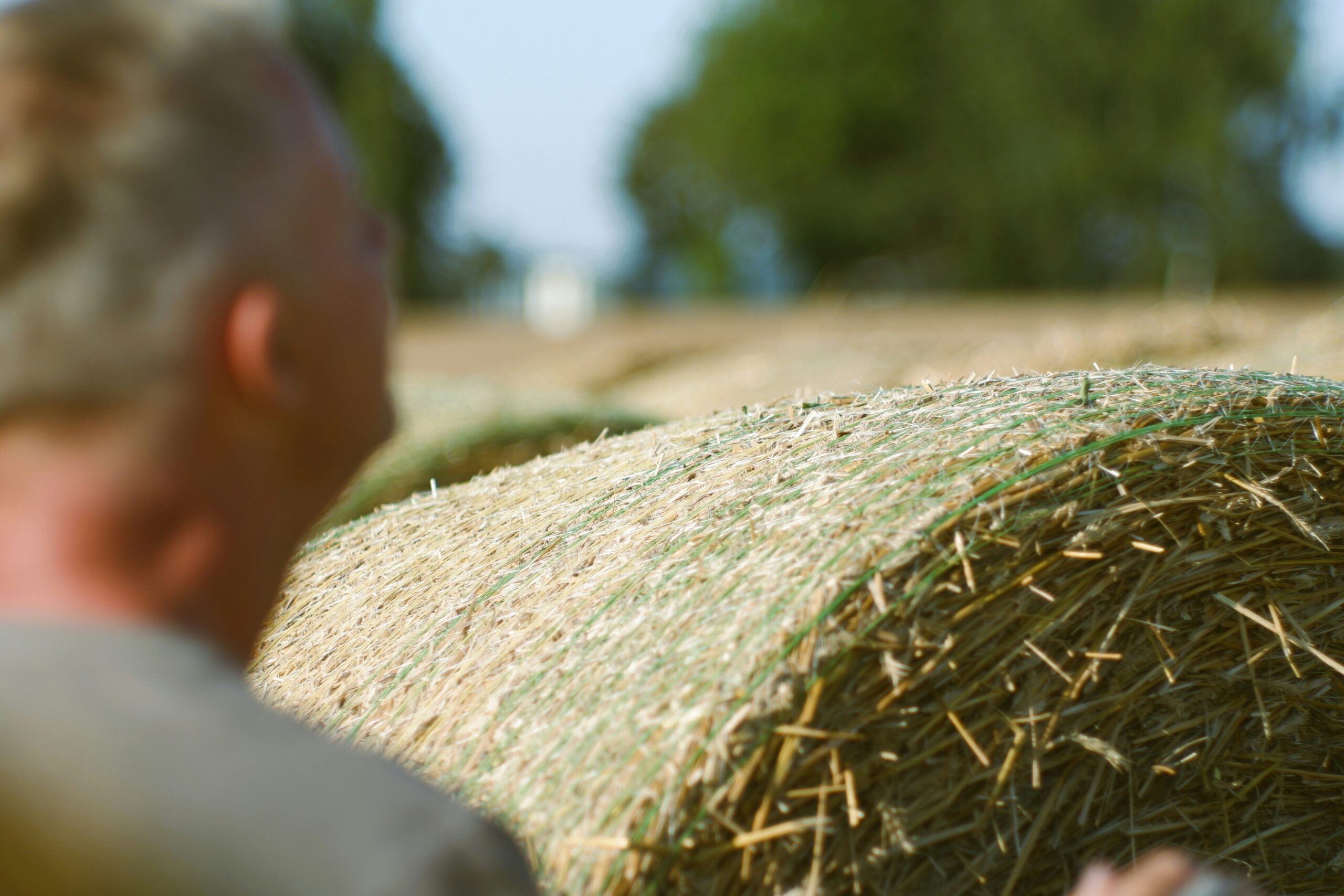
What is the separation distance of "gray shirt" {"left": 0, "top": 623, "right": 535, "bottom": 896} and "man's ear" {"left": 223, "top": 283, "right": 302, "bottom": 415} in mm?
209

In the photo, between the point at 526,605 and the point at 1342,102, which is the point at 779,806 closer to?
the point at 526,605

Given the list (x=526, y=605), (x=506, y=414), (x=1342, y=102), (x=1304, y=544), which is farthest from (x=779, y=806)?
(x=1342, y=102)

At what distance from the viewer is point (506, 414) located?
6.09 meters

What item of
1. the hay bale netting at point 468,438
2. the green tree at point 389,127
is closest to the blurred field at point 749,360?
the hay bale netting at point 468,438

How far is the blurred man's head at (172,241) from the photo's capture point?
0.98m

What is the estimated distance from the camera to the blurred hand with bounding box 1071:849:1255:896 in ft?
4.16

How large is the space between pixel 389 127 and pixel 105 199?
36647 millimetres

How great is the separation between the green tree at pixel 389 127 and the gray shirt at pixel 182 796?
3316cm

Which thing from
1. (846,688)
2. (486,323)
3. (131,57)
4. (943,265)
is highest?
(131,57)

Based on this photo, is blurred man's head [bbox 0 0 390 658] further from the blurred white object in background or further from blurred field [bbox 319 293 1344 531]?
the blurred white object in background

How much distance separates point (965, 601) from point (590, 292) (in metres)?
23.4

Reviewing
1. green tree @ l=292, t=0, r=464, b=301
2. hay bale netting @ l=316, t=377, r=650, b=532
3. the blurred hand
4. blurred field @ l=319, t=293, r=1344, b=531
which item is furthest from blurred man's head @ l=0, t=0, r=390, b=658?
green tree @ l=292, t=0, r=464, b=301

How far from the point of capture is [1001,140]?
3350 cm

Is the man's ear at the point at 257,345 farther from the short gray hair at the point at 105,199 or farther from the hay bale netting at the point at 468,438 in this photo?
the hay bale netting at the point at 468,438
